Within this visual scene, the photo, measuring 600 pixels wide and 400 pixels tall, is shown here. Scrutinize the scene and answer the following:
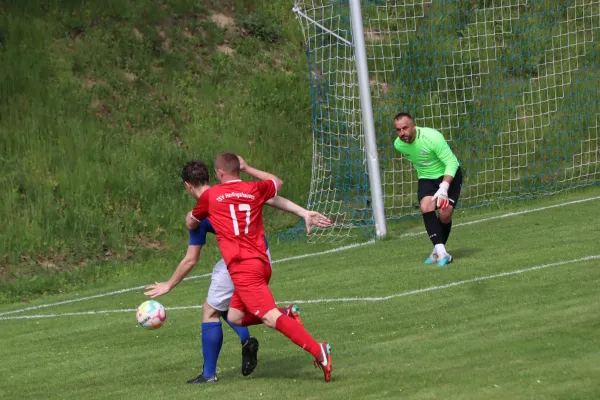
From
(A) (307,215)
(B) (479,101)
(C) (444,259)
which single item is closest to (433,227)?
(C) (444,259)

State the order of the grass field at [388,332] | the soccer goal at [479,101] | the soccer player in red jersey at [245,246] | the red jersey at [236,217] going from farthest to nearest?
1. the soccer goal at [479,101]
2. the red jersey at [236,217]
3. the soccer player in red jersey at [245,246]
4. the grass field at [388,332]

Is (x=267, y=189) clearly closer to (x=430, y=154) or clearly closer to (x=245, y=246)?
(x=245, y=246)

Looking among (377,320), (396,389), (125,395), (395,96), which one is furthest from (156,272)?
(396,389)

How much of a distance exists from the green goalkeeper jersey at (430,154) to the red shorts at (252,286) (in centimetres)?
513

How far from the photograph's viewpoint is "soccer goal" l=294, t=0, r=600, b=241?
727 inches

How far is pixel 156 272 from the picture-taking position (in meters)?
16.3

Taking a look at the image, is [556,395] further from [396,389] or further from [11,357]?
[11,357]

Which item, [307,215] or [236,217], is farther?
[307,215]

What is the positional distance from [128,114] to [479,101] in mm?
6590

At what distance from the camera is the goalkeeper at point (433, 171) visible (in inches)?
503

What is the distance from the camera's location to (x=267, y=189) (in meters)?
8.17

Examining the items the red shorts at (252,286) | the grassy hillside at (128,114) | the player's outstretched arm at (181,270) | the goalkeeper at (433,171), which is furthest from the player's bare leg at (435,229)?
the grassy hillside at (128,114)

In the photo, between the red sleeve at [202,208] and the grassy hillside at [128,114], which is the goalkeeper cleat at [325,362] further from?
the grassy hillside at [128,114]

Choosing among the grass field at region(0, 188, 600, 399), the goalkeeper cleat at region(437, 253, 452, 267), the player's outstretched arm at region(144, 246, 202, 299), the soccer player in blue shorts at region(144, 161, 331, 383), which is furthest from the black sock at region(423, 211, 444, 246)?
the player's outstretched arm at region(144, 246, 202, 299)
